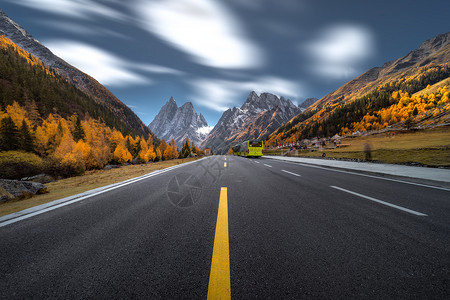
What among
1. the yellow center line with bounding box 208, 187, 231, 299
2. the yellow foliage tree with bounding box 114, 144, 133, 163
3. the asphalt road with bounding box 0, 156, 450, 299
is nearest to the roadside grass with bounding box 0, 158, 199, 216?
the asphalt road with bounding box 0, 156, 450, 299

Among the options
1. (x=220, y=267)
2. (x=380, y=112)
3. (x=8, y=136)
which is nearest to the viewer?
(x=220, y=267)

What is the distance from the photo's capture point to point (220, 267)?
5.94 feet

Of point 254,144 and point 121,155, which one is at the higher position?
point 254,144

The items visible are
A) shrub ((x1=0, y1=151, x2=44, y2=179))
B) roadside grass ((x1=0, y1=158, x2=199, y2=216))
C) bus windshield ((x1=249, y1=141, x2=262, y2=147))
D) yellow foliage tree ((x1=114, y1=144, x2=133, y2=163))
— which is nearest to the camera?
roadside grass ((x1=0, y1=158, x2=199, y2=216))

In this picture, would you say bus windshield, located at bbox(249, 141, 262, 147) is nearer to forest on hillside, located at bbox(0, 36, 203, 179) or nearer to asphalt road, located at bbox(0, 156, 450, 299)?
asphalt road, located at bbox(0, 156, 450, 299)

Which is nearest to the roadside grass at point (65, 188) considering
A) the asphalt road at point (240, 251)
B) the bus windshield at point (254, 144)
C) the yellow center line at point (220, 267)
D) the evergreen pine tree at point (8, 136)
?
the asphalt road at point (240, 251)

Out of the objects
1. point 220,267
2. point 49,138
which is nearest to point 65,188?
point 220,267

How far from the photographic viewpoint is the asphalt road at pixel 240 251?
1569mm

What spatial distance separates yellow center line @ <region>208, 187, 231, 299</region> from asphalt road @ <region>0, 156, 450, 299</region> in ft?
0.22

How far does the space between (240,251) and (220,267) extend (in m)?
0.43

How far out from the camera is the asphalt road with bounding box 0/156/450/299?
1.57 m

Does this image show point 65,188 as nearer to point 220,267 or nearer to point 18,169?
point 220,267

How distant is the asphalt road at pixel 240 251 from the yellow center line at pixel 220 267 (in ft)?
0.22

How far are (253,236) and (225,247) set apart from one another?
534 millimetres
